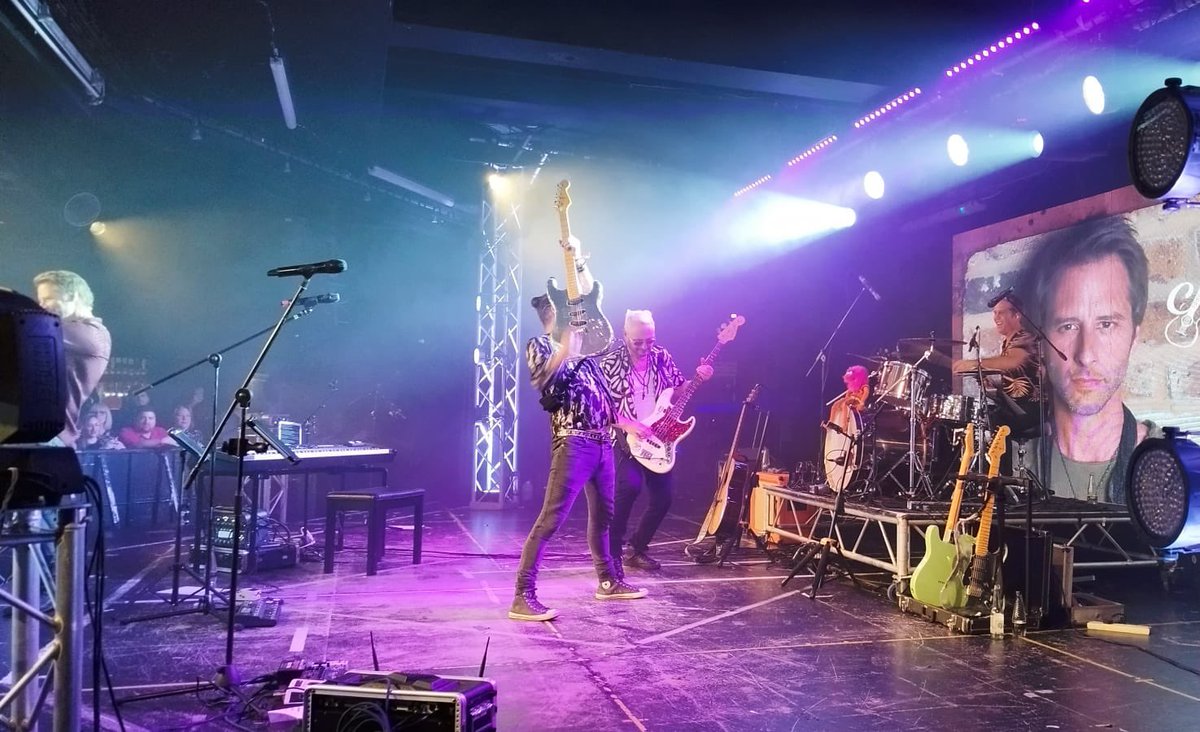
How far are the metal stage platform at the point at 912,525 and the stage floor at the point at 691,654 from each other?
0.34 meters

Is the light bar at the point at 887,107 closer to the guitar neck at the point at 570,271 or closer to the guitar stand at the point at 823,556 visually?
the guitar stand at the point at 823,556

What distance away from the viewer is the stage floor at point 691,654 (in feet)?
10.8

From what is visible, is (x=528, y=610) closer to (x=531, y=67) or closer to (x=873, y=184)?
(x=531, y=67)

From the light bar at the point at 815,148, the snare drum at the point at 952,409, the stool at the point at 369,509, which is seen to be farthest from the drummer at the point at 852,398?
the stool at the point at 369,509

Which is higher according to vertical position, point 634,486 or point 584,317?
point 584,317

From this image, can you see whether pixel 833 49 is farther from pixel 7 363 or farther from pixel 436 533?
pixel 7 363

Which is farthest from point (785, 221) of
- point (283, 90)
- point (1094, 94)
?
point (283, 90)

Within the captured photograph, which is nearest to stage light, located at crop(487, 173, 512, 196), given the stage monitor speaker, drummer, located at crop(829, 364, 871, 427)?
drummer, located at crop(829, 364, 871, 427)

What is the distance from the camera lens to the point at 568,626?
4.68 metres

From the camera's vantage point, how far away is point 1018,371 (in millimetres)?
7574

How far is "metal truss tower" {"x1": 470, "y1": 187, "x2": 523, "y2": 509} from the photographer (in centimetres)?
1082

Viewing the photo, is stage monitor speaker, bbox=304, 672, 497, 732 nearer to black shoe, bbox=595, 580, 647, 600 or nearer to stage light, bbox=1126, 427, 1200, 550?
black shoe, bbox=595, 580, 647, 600

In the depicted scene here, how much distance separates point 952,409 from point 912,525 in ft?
5.32

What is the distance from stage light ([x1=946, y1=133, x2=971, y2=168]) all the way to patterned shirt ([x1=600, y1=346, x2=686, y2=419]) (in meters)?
4.04
